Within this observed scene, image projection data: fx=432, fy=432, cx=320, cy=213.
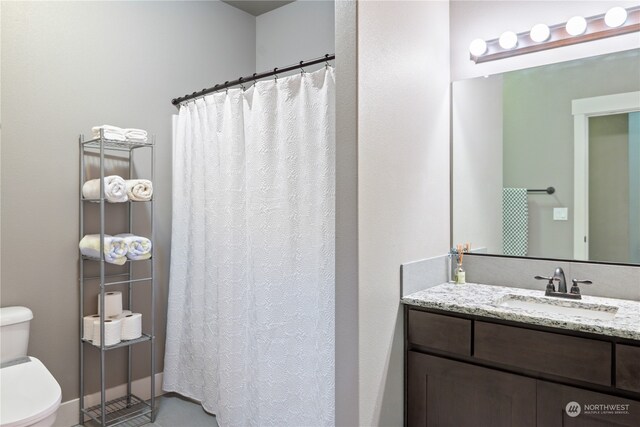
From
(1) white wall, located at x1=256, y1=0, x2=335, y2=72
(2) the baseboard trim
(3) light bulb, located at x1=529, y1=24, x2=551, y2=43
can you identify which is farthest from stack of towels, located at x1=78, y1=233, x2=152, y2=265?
(3) light bulb, located at x1=529, y1=24, x2=551, y2=43

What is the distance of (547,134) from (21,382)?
279 cm

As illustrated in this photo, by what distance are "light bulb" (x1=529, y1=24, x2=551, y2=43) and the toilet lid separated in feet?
9.17

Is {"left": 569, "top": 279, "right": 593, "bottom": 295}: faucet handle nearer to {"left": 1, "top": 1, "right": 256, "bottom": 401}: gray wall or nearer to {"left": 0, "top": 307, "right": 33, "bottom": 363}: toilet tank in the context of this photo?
{"left": 1, "top": 1, "right": 256, "bottom": 401}: gray wall

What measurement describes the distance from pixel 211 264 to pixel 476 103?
1797mm

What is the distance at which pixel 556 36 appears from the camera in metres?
2.17

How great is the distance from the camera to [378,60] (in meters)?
1.87

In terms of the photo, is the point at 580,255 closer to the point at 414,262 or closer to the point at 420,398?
the point at 414,262

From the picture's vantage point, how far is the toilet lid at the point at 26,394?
1684 mm

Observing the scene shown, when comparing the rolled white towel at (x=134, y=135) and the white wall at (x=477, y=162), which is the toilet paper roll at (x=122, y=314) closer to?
the rolled white towel at (x=134, y=135)

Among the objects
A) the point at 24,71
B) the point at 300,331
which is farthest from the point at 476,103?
the point at 24,71

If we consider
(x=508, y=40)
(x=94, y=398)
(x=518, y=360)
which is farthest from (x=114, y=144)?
(x=518, y=360)

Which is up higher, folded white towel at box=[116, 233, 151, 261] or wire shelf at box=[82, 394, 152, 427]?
folded white towel at box=[116, 233, 151, 261]

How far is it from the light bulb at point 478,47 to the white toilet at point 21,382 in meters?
2.62

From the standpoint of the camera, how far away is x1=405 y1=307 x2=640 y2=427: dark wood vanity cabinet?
1541 mm
